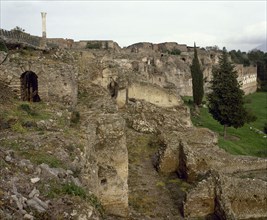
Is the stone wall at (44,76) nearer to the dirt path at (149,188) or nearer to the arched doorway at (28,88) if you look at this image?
the arched doorway at (28,88)

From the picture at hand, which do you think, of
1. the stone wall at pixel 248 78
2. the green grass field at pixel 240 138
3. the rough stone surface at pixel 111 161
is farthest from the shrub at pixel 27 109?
the stone wall at pixel 248 78

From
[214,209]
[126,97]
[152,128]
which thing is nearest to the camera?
[214,209]

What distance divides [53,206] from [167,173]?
9198 millimetres

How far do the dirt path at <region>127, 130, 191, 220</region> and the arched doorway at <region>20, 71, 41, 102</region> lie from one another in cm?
393

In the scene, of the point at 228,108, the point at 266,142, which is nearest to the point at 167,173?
the point at 228,108

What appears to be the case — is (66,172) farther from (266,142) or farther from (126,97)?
(266,142)

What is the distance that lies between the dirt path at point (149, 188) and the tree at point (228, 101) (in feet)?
33.1

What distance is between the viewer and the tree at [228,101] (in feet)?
78.2

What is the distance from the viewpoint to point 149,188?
466 inches

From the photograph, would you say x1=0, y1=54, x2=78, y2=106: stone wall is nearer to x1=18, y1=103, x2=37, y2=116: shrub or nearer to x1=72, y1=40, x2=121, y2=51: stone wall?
x1=18, y1=103, x2=37, y2=116: shrub

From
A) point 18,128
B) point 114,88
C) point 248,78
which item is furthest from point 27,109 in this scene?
point 248,78

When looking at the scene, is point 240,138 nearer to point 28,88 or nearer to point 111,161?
point 28,88

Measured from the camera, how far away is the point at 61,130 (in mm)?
7383

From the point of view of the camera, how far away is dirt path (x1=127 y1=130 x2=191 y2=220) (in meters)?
10.2
